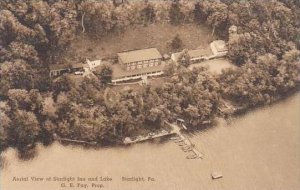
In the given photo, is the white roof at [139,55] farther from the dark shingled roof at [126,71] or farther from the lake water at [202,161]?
the lake water at [202,161]

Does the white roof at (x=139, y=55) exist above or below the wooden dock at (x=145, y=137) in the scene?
above

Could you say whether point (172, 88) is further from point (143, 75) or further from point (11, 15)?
point (11, 15)

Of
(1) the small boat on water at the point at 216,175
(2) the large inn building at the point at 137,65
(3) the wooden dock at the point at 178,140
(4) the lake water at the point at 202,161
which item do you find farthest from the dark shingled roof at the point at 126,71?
(1) the small boat on water at the point at 216,175

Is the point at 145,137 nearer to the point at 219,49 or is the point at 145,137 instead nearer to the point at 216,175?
the point at 216,175

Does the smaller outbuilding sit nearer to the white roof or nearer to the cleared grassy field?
the cleared grassy field

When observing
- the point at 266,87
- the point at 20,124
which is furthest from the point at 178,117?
the point at 20,124

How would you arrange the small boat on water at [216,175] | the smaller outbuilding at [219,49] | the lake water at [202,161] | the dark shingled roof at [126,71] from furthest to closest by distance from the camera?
the smaller outbuilding at [219,49] → the dark shingled roof at [126,71] → the small boat on water at [216,175] → the lake water at [202,161]

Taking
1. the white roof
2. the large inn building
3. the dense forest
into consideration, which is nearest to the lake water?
the dense forest
